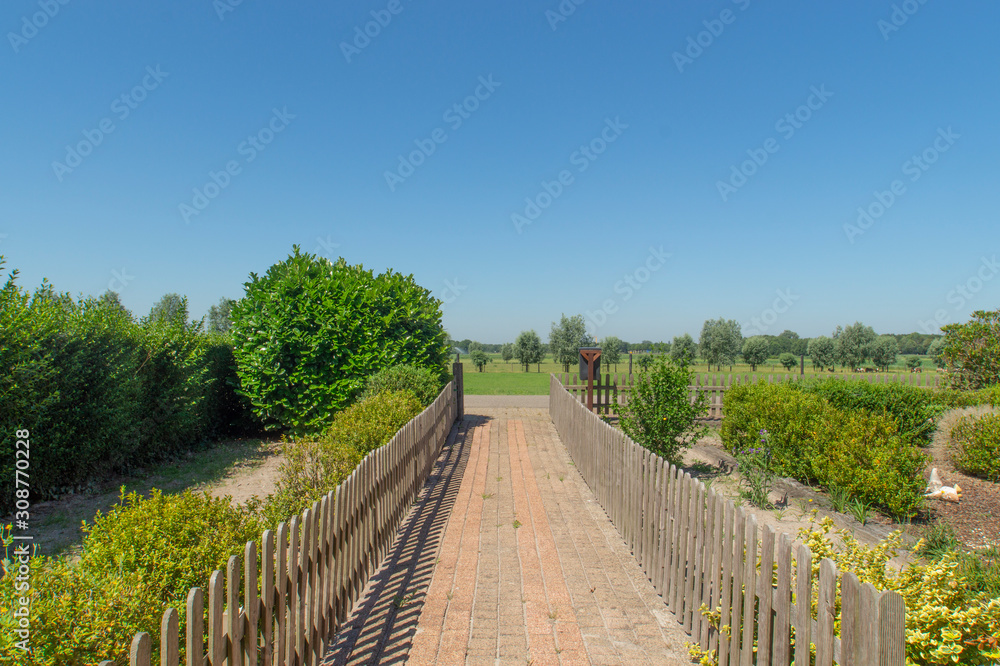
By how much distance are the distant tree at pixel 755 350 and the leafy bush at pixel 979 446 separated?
55.1 meters

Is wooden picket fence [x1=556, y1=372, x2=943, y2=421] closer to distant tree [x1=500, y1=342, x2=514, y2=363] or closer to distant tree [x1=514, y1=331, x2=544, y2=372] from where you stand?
distant tree [x1=514, y1=331, x2=544, y2=372]

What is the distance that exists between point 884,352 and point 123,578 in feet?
238

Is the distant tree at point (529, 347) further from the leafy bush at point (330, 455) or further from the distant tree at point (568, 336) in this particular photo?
the leafy bush at point (330, 455)

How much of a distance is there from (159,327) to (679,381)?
9606 mm

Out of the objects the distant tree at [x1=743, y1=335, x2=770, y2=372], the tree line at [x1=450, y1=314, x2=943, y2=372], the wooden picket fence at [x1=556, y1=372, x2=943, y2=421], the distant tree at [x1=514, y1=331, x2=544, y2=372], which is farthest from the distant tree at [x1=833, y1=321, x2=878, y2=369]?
the wooden picket fence at [x1=556, y1=372, x2=943, y2=421]

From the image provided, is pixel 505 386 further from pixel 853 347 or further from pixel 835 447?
pixel 853 347

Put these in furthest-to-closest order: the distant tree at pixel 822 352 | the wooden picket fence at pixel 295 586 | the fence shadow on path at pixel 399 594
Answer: the distant tree at pixel 822 352 < the fence shadow on path at pixel 399 594 < the wooden picket fence at pixel 295 586

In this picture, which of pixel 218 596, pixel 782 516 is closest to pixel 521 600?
pixel 218 596

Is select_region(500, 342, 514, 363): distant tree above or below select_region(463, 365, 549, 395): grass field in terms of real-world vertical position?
above

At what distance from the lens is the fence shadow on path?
3.47 m

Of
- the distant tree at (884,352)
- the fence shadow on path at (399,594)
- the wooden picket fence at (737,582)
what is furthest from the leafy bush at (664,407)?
the distant tree at (884,352)

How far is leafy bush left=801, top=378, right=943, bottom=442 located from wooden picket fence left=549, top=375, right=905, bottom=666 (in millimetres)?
7683

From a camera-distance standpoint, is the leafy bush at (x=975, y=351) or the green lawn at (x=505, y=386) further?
the green lawn at (x=505, y=386)

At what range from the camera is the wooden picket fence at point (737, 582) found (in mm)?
2039
